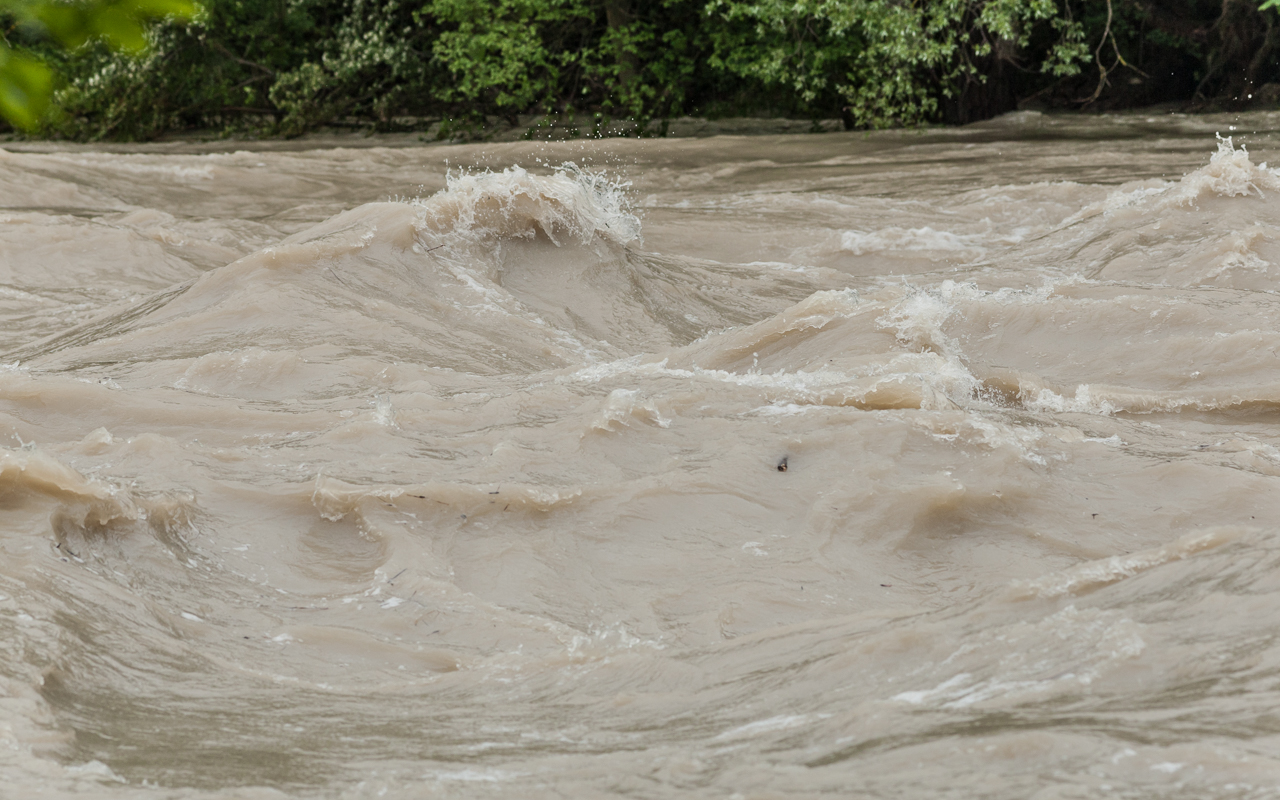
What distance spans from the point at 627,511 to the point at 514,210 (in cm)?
406

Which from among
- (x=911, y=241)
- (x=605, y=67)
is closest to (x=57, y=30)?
(x=911, y=241)

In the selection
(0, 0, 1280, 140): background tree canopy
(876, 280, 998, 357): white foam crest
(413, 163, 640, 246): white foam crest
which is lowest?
(876, 280, 998, 357): white foam crest

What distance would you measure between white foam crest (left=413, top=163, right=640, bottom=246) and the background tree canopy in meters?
8.60

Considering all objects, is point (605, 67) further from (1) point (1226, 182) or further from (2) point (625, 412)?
(2) point (625, 412)

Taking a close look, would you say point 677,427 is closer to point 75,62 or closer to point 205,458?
point 205,458

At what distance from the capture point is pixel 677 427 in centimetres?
530

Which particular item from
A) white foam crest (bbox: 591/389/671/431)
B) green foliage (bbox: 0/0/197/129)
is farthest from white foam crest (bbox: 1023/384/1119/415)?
green foliage (bbox: 0/0/197/129)

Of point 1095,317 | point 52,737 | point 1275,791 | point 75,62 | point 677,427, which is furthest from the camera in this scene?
point 75,62

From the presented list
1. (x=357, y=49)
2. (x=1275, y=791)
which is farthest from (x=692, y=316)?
(x=357, y=49)

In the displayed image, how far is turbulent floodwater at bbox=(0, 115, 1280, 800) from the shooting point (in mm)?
2641

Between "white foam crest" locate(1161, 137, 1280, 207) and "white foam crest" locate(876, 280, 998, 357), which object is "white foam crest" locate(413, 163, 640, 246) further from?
"white foam crest" locate(1161, 137, 1280, 207)

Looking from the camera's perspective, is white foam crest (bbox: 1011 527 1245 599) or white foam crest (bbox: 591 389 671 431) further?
white foam crest (bbox: 591 389 671 431)

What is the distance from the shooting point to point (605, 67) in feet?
62.1

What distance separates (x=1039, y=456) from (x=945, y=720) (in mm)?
2527
